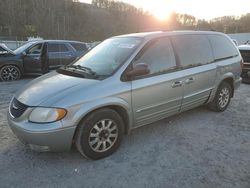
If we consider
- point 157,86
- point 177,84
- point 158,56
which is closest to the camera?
point 157,86

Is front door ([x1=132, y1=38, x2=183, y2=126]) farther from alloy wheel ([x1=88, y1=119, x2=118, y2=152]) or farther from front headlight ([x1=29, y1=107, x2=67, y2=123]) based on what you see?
front headlight ([x1=29, y1=107, x2=67, y2=123])

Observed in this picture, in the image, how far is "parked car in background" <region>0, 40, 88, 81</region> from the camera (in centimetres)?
858

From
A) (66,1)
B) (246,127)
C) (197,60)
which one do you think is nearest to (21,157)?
(197,60)

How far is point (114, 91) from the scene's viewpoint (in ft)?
10.5

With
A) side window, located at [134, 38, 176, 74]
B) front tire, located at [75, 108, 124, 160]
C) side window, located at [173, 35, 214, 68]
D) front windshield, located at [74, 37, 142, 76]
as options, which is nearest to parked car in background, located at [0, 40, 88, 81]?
front windshield, located at [74, 37, 142, 76]

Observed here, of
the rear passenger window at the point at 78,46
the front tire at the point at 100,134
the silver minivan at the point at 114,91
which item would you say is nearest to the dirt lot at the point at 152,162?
the front tire at the point at 100,134

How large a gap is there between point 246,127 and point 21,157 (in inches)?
153

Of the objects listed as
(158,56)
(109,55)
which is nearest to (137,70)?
(158,56)

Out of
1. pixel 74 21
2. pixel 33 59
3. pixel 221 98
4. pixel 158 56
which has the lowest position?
pixel 221 98

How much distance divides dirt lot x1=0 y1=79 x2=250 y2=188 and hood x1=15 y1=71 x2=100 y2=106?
851 mm

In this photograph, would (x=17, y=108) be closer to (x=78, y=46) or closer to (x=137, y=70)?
(x=137, y=70)

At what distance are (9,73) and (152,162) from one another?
7264 mm

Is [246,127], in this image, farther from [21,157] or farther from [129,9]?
[129,9]

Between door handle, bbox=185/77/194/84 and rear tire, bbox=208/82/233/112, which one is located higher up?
door handle, bbox=185/77/194/84
